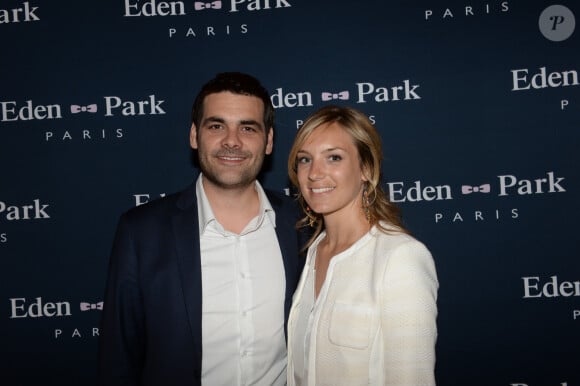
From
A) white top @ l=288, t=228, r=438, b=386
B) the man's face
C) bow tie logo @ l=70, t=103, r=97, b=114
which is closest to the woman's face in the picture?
white top @ l=288, t=228, r=438, b=386

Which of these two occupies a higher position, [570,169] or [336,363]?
[570,169]

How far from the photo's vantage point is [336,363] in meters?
1.42

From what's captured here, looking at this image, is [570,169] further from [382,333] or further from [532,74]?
[382,333]

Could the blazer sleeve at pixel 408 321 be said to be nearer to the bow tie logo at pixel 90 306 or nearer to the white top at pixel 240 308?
the white top at pixel 240 308

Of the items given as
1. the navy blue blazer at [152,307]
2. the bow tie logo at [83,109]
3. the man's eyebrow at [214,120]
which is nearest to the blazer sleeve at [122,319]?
the navy blue blazer at [152,307]

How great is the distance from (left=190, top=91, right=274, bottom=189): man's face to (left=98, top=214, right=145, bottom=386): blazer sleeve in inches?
17.8

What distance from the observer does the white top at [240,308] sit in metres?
1.79

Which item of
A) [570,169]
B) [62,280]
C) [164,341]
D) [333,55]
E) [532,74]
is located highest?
[333,55]

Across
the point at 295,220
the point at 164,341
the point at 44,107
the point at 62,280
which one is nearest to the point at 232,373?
the point at 164,341

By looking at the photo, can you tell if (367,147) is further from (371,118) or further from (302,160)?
(371,118)

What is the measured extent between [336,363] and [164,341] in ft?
2.47

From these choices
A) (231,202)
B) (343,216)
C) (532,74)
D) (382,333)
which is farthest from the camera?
(532,74)

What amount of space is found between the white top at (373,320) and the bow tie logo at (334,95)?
1.19m

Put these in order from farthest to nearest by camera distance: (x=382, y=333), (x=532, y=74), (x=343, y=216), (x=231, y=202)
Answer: (x=532, y=74) → (x=231, y=202) → (x=343, y=216) → (x=382, y=333)
